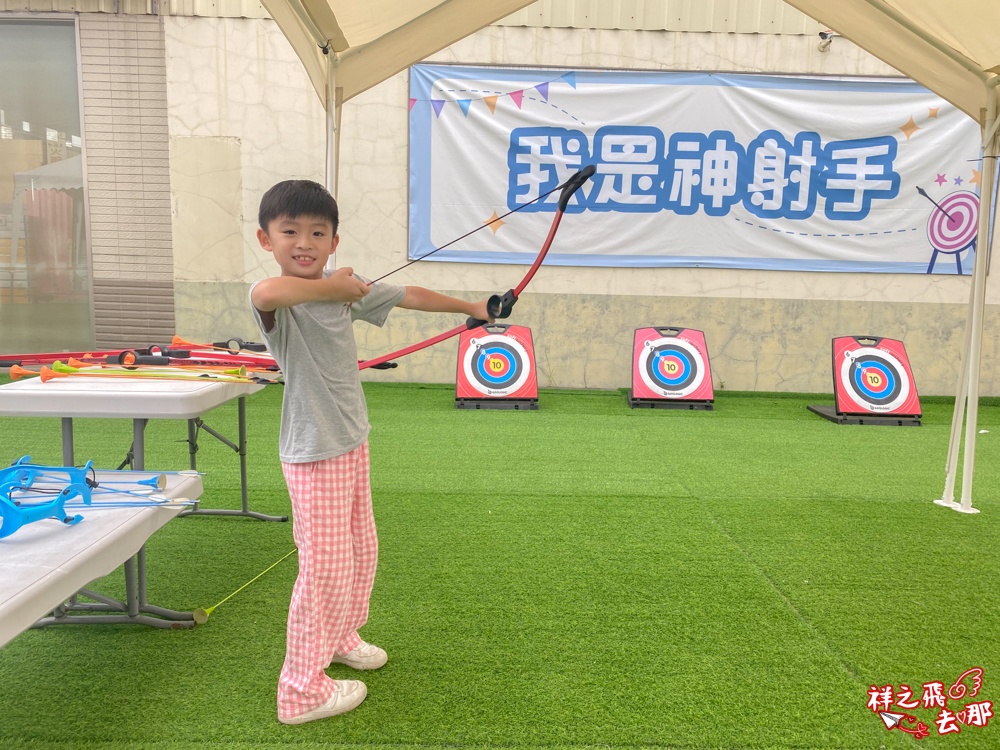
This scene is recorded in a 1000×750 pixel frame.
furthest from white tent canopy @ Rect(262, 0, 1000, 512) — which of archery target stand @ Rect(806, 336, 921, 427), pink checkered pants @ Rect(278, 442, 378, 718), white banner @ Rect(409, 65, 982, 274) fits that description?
white banner @ Rect(409, 65, 982, 274)

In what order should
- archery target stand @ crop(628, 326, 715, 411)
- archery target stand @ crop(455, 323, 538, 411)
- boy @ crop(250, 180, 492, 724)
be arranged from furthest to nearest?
archery target stand @ crop(628, 326, 715, 411), archery target stand @ crop(455, 323, 538, 411), boy @ crop(250, 180, 492, 724)

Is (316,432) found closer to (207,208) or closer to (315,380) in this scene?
(315,380)

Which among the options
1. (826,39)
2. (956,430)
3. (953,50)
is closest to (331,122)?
(953,50)

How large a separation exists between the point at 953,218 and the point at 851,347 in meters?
1.32

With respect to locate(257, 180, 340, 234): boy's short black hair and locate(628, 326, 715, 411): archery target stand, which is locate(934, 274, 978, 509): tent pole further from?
locate(257, 180, 340, 234): boy's short black hair

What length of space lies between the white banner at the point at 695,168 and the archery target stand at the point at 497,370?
61cm

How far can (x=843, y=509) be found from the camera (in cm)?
279

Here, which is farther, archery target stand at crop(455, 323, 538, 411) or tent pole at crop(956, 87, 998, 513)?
archery target stand at crop(455, 323, 538, 411)

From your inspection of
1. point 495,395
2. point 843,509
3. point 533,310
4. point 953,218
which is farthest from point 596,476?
point 953,218

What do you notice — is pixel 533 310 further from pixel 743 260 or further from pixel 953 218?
pixel 953 218

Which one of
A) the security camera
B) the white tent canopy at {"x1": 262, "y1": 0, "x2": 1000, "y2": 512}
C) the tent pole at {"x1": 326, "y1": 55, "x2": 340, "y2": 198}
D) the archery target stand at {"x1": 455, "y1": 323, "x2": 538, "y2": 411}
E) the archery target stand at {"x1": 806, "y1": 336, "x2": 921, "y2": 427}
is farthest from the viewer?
the security camera

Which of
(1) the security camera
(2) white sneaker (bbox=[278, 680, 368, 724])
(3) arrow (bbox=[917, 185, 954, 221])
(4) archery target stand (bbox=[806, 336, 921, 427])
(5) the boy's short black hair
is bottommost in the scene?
(2) white sneaker (bbox=[278, 680, 368, 724])

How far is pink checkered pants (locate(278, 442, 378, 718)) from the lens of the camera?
139cm

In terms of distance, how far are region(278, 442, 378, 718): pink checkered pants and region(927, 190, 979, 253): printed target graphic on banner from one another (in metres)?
5.24
